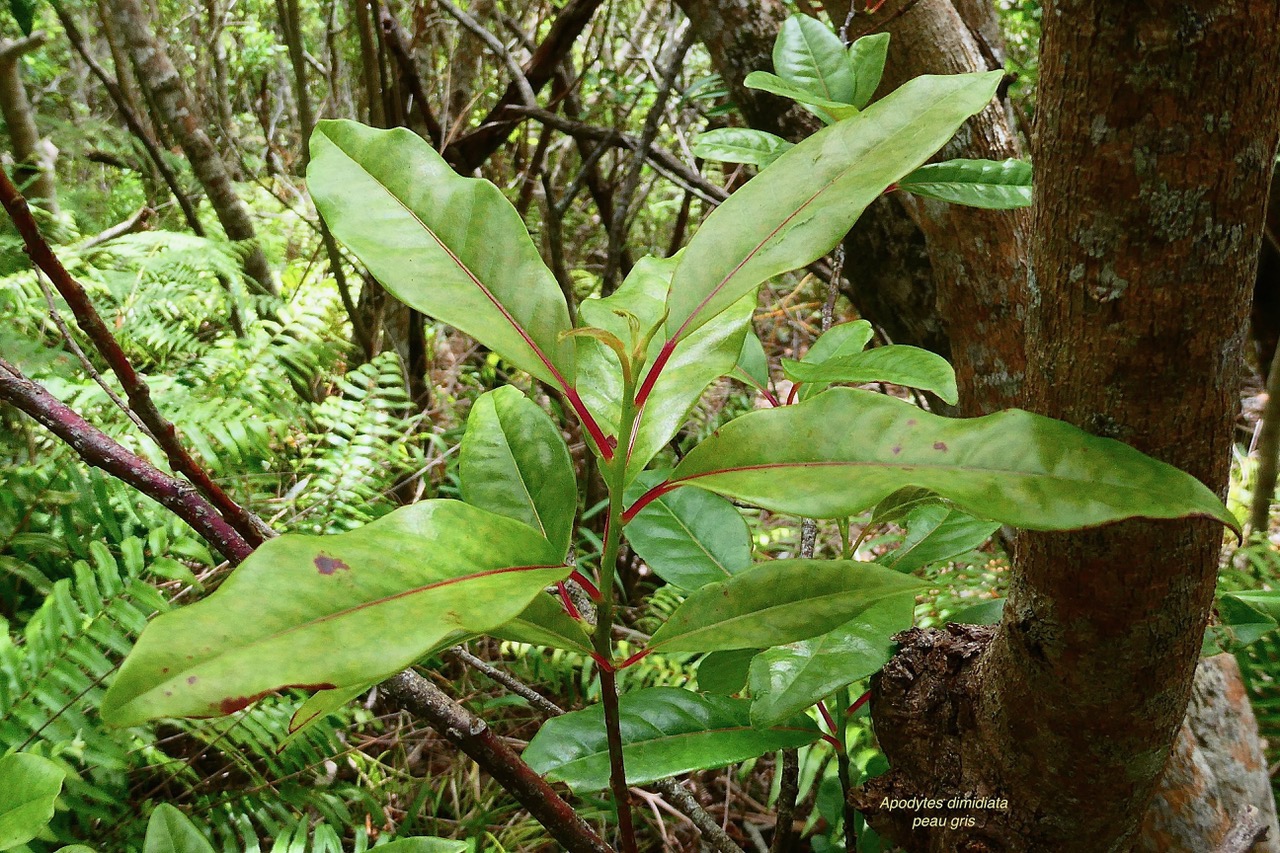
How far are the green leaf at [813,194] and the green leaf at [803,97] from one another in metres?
0.34

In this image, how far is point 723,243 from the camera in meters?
0.49

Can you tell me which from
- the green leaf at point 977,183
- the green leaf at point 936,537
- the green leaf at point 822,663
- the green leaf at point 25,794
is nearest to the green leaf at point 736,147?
the green leaf at point 977,183

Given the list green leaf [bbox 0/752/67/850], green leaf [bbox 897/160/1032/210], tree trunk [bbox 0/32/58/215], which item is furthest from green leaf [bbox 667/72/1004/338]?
tree trunk [bbox 0/32/58/215]

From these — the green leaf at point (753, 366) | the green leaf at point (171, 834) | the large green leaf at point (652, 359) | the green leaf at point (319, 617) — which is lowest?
the green leaf at point (171, 834)

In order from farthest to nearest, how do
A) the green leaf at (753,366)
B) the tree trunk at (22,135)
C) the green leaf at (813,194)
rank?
the tree trunk at (22,135) → the green leaf at (753,366) → the green leaf at (813,194)

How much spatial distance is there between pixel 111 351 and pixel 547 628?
0.40 metres

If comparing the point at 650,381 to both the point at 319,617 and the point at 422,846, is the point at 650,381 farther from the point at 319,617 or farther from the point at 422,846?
the point at 422,846

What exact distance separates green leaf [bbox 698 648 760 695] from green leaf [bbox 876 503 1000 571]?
182 mm

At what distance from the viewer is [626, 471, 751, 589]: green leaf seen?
0.81 metres

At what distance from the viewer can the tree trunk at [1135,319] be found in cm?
37

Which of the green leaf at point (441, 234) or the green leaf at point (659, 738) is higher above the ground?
the green leaf at point (441, 234)

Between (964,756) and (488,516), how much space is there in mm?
525

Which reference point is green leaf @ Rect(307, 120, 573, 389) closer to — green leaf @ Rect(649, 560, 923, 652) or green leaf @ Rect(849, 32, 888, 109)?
green leaf @ Rect(649, 560, 923, 652)

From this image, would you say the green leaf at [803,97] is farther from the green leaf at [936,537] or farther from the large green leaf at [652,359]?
the green leaf at [936,537]
